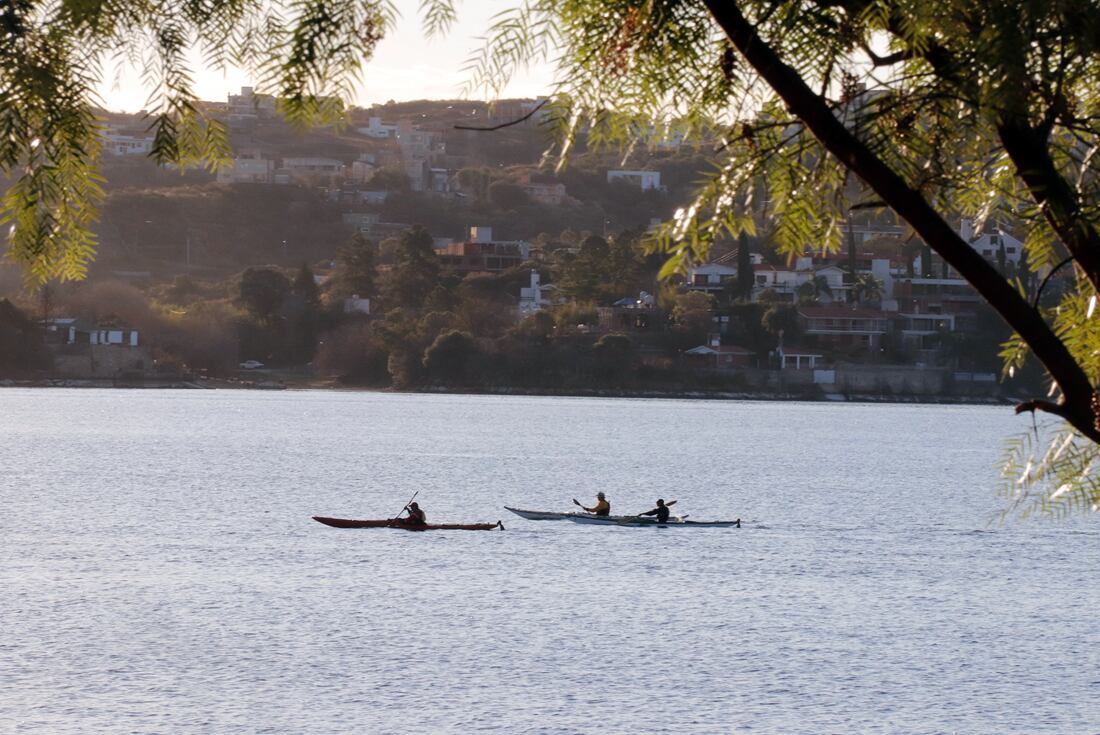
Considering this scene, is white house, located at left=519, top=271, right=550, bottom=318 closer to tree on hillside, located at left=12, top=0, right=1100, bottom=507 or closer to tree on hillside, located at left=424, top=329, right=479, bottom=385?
tree on hillside, located at left=424, top=329, right=479, bottom=385

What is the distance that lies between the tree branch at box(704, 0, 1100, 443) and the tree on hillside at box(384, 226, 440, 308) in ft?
542

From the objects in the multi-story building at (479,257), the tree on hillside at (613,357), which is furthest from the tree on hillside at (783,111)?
→ the multi-story building at (479,257)

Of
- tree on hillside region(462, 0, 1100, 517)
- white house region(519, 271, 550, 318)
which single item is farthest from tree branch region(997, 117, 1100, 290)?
white house region(519, 271, 550, 318)

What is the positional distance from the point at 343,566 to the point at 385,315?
119145 millimetres

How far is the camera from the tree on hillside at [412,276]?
16938 centimetres

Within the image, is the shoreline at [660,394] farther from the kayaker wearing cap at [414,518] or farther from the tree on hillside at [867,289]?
the kayaker wearing cap at [414,518]

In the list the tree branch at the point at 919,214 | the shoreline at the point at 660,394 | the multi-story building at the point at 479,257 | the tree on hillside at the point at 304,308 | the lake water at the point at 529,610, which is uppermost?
the multi-story building at the point at 479,257

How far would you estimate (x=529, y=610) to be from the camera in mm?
42438

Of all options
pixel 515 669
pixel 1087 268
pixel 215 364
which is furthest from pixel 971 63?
pixel 215 364

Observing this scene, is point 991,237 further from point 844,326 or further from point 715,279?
point 715,279

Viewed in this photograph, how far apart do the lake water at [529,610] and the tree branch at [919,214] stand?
1602 cm

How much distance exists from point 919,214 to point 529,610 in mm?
38728

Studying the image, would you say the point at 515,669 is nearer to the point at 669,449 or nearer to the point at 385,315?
the point at 669,449

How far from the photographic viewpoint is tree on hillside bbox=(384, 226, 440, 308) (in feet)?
556
